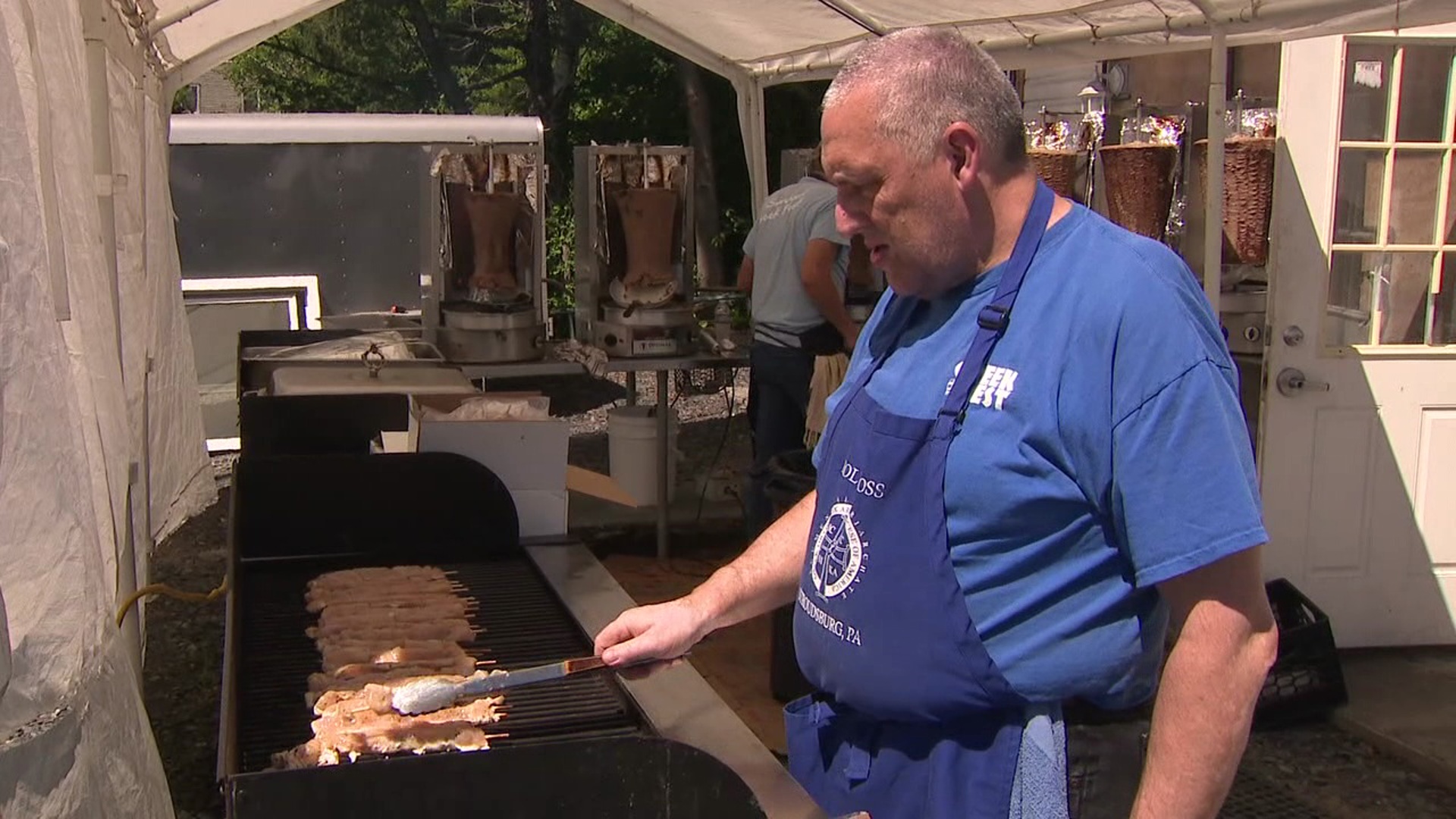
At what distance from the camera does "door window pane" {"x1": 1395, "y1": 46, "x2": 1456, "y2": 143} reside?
493 centimetres

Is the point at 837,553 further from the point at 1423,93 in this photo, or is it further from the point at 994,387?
the point at 1423,93

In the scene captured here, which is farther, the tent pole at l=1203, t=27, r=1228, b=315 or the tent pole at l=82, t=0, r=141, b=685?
the tent pole at l=1203, t=27, r=1228, b=315

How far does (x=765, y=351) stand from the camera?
6227mm

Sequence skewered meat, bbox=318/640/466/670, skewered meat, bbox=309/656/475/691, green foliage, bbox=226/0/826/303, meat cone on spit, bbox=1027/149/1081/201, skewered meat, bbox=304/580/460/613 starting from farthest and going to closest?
green foliage, bbox=226/0/826/303
meat cone on spit, bbox=1027/149/1081/201
skewered meat, bbox=304/580/460/613
skewered meat, bbox=318/640/466/670
skewered meat, bbox=309/656/475/691

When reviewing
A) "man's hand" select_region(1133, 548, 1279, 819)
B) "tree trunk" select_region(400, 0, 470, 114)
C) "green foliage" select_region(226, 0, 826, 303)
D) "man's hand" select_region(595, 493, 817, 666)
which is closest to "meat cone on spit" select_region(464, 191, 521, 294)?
"man's hand" select_region(595, 493, 817, 666)

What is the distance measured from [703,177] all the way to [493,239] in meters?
10.8

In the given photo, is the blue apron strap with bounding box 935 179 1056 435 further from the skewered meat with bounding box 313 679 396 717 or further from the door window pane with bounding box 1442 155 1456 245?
the door window pane with bounding box 1442 155 1456 245

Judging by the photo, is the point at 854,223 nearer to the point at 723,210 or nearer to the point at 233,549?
the point at 233,549

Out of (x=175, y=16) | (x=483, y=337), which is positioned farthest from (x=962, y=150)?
(x=483, y=337)

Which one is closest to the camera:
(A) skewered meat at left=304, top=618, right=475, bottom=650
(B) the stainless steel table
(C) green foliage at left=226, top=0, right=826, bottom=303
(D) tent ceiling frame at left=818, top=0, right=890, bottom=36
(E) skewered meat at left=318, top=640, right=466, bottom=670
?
(E) skewered meat at left=318, top=640, right=466, bottom=670

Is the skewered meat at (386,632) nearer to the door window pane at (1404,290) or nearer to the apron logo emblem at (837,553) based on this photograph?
the apron logo emblem at (837,553)

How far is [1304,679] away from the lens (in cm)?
476

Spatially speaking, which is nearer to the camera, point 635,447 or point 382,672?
point 382,672

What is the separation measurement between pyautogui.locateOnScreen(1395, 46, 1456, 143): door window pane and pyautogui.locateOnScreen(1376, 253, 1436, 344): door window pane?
0.46 metres
